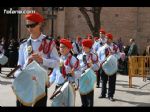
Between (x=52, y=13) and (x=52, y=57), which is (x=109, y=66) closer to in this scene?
(x=52, y=57)

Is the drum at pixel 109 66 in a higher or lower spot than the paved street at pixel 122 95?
higher

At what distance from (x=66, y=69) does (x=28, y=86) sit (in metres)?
1.90

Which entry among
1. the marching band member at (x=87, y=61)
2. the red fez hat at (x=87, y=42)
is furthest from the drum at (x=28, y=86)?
the red fez hat at (x=87, y=42)

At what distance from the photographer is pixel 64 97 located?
7.53 meters

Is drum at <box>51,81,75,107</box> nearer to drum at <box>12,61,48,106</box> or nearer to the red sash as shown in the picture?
the red sash

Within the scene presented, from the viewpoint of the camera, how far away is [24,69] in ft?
21.5

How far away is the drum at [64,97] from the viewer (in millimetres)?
7520

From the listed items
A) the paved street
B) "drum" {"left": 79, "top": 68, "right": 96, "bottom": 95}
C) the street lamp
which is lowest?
the paved street

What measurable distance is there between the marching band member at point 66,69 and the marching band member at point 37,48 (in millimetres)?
1073

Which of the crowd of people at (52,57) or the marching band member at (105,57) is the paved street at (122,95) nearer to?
the marching band member at (105,57)

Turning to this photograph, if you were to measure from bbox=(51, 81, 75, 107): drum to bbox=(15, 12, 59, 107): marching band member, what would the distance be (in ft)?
2.24

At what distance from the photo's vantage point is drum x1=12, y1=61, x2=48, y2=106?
6500 mm

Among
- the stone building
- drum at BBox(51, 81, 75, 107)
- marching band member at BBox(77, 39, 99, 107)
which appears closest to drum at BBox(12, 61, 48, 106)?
drum at BBox(51, 81, 75, 107)
